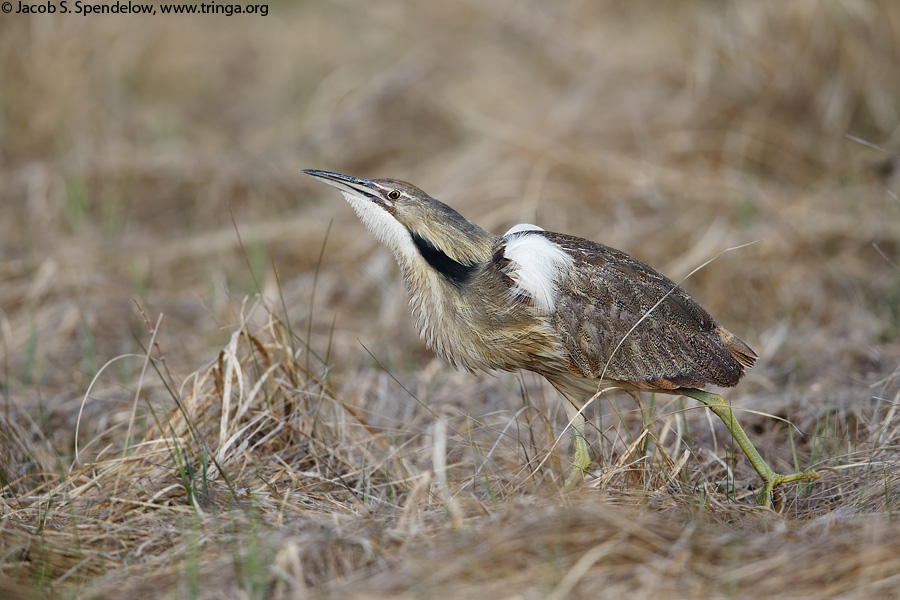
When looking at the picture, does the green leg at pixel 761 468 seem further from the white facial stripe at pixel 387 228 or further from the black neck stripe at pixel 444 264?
the white facial stripe at pixel 387 228

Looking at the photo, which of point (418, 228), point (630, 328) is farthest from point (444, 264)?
point (630, 328)

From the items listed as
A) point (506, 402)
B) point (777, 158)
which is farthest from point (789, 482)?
point (777, 158)

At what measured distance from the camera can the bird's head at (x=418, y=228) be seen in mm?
2949

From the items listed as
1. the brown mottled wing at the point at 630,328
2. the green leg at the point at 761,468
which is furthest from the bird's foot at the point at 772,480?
the brown mottled wing at the point at 630,328

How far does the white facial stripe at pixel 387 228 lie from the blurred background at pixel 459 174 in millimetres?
1043

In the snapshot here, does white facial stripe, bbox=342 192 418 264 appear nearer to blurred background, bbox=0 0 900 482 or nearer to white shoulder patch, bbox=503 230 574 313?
white shoulder patch, bbox=503 230 574 313

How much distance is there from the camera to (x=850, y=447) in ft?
10.6

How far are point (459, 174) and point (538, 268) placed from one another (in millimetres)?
3443

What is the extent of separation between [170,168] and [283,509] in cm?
433

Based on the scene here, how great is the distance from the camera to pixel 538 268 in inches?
112

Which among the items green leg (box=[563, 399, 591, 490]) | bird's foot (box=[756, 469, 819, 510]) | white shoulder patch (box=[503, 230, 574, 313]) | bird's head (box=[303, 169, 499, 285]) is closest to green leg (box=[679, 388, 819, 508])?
bird's foot (box=[756, 469, 819, 510])

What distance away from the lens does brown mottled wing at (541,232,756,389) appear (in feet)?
9.41

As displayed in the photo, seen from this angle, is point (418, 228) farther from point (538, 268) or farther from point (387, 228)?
point (538, 268)

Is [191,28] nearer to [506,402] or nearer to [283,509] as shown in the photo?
[506,402]
